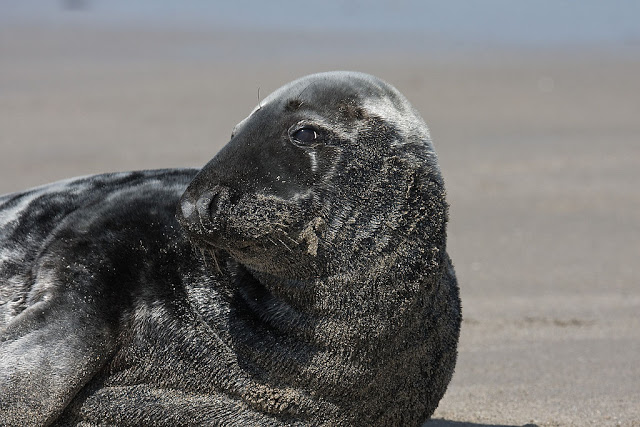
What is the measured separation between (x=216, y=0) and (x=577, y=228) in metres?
21.7

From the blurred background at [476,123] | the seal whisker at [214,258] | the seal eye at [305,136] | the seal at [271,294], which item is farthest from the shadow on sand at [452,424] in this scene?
the seal eye at [305,136]

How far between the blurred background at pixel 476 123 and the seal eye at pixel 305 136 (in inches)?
72.3

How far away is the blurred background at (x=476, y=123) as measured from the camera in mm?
5570

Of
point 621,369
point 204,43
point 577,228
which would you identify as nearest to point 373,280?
point 621,369

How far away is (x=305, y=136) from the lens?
3.24 m

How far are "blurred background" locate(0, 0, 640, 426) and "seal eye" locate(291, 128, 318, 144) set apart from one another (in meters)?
1.84

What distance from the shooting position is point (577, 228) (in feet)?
27.7

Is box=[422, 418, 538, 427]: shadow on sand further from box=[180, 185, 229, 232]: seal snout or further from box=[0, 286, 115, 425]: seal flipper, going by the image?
box=[180, 185, 229, 232]: seal snout

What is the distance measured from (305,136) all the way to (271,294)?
0.52 metres

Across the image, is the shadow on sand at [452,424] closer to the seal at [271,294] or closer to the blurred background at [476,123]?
the blurred background at [476,123]

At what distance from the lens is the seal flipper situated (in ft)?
11.1

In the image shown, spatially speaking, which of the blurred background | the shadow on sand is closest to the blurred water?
the blurred background

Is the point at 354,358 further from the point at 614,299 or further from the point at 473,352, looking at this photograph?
the point at 614,299

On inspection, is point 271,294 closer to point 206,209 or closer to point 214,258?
point 214,258
